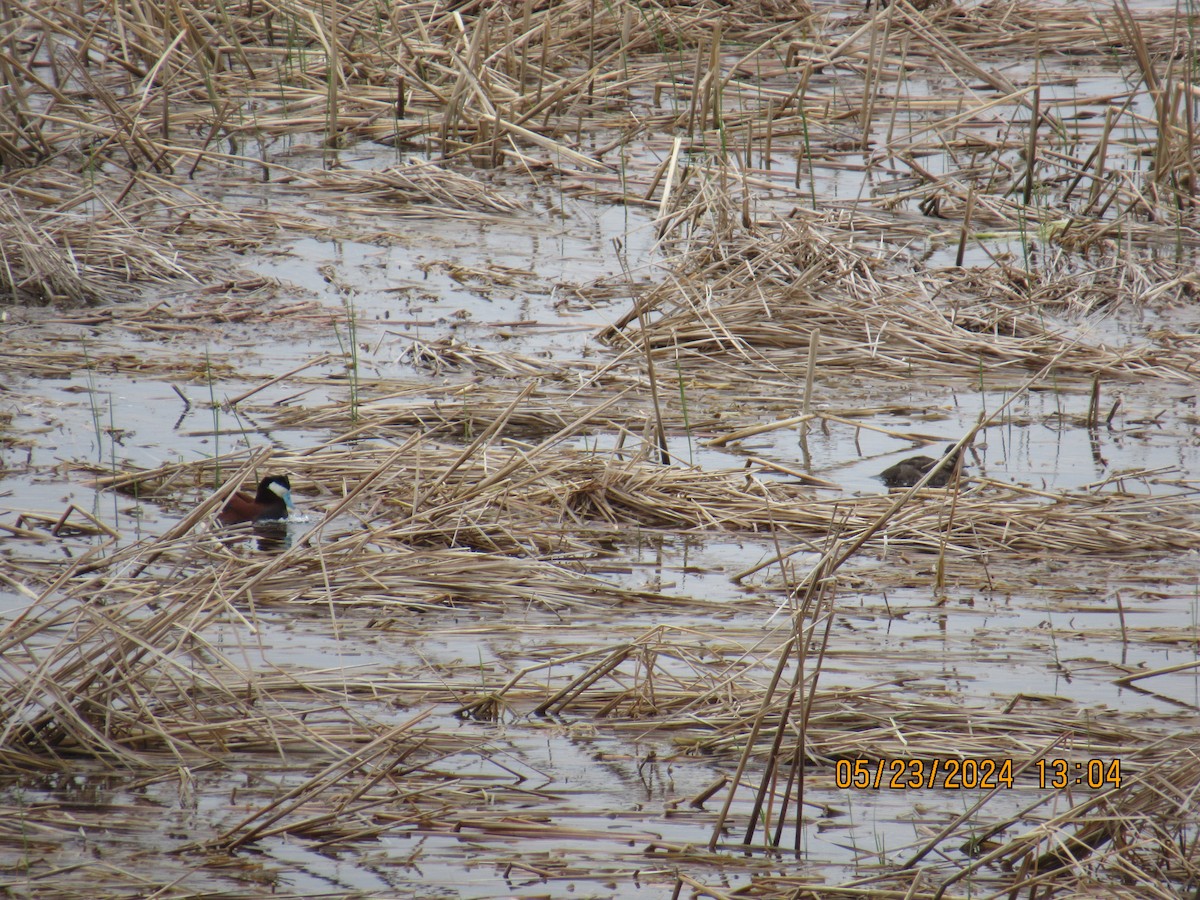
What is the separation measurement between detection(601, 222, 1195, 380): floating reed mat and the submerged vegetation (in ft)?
0.09

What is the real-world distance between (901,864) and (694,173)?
6052mm

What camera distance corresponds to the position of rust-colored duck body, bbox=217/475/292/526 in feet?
16.2

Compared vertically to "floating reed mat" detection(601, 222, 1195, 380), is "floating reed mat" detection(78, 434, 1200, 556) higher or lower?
lower

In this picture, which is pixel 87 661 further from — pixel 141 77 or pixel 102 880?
pixel 141 77

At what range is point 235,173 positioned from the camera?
29.7 ft

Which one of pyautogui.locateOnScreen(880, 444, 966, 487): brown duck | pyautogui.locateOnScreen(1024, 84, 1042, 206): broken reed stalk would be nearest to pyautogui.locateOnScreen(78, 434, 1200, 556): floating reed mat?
pyautogui.locateOnScreen(880, 444, 966, 487): brown duck

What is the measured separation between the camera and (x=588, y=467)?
207 inches

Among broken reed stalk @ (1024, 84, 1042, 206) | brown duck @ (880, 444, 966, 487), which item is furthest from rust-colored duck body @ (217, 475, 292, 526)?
broken reed stalk @ (1024, 84, 1042, 206)

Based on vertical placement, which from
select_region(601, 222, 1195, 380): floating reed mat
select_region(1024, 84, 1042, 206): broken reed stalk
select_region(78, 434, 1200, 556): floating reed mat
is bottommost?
select_region(78, 434, 1200, 556): floating reed mat

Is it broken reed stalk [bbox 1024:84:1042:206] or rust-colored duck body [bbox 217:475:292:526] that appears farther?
broken reed stalk [bbox 1024:84:1042:206]
